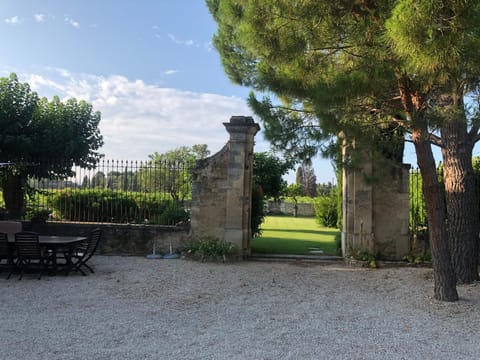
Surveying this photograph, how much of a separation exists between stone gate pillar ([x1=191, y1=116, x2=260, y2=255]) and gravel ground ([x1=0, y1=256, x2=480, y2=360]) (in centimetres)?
164

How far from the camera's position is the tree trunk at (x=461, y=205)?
22.7ft

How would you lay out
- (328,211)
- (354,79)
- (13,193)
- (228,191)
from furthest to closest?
(328,211), (13,193), (228,191), (354,79)

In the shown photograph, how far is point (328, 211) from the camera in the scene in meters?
18.7

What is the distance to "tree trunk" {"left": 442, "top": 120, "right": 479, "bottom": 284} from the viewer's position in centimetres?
692

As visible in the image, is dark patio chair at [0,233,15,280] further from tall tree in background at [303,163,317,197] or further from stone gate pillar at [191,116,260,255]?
tall tree in background at [303,163,317,197]

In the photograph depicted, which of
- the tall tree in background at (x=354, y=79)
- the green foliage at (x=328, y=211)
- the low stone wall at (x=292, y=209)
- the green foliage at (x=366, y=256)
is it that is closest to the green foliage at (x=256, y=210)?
the green foliage at (x=366, y=256)

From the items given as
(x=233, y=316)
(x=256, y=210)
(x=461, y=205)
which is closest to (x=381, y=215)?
(x=461, y=205)

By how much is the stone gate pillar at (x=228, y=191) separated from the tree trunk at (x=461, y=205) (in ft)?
13.4

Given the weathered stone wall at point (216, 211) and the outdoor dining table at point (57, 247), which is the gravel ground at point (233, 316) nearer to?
the outdoor dining table at point (57, 247)

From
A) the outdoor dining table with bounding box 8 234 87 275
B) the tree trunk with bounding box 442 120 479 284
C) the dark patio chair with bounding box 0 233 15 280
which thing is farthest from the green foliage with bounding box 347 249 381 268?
the dark patio chair with bounding box 0 233 15 280

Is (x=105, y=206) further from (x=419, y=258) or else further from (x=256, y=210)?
(x=419, y=258)

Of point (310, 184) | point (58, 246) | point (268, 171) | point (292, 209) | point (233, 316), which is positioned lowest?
point (233, 316)

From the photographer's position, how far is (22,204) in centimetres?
1168

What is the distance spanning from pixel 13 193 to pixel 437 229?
10.6 m
